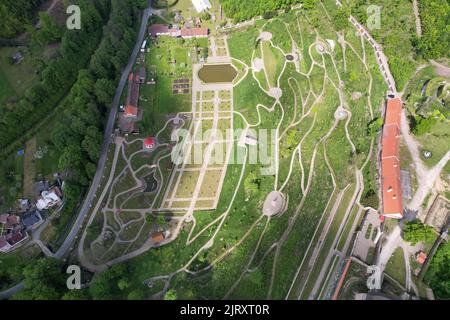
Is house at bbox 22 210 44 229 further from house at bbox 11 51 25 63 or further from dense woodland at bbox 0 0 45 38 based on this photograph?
dense woodland at bbox 0 0 45 38

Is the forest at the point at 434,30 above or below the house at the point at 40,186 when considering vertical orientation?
above

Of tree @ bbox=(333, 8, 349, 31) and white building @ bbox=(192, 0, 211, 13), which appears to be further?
white building @ bbox=(192, 0, 211, 13)

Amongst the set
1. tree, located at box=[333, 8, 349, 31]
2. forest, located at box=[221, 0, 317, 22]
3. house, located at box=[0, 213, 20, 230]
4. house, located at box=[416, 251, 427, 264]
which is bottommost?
house, located at box=[416, 251, 427, 264]

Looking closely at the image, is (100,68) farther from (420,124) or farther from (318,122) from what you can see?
(420,124)

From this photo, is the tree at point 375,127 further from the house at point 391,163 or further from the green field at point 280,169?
the green field at point 280,169

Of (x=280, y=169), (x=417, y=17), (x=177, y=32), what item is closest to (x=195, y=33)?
(x=177, y=32)

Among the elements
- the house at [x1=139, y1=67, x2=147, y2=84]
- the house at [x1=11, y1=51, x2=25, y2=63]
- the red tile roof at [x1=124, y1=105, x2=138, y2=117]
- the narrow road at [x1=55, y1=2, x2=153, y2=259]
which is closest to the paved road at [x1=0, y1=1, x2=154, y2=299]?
the narrow road at [x1=55, y1=2, x2=153, y2=259]

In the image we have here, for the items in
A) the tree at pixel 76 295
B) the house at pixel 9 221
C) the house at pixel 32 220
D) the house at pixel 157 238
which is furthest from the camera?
the house at pixel 9 221

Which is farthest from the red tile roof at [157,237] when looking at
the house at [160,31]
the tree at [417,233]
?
the house at [160,31]
